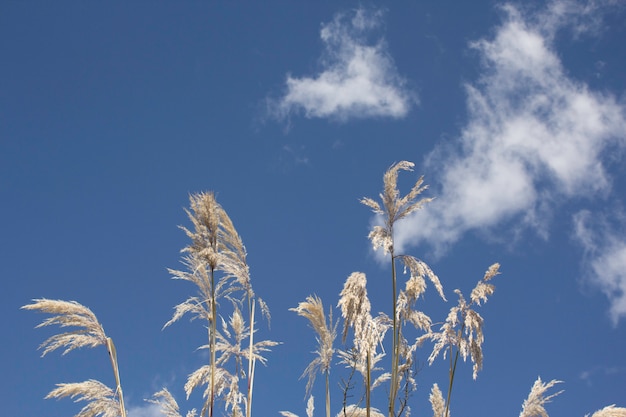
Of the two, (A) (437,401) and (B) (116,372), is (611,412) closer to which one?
(A) (437,401)

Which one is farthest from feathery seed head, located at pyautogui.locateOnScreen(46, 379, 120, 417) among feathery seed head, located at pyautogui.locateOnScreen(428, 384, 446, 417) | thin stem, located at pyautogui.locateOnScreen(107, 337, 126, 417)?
feathery seed head, located at pyautogui.locateOnScreen(428, 384, 446, 417)

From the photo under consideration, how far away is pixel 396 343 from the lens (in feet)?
13.0

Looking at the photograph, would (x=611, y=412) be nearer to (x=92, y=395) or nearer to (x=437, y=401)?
(x=437, y=401)

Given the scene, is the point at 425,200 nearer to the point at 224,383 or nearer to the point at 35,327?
the point at 224,383

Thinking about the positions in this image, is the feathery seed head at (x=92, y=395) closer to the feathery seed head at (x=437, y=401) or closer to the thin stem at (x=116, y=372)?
the thin stem at (x=116, y=372)

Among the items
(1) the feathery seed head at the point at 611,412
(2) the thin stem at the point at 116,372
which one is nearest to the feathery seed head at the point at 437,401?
(1) the feathery seed head at the point at 611,412

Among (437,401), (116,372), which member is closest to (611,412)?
(437,401)

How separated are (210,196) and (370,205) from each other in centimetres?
127

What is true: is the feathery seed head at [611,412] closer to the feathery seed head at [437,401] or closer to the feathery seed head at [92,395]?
the feathery seed head at [437,401]

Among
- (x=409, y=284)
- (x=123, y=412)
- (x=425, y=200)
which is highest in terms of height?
(x=425, y=200)

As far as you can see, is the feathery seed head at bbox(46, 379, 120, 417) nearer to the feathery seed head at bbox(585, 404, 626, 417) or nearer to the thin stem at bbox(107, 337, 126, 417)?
the thin stem at bbox(107, 337, 126, 417)

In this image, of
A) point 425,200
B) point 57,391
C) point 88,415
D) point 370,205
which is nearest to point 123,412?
point 88,415

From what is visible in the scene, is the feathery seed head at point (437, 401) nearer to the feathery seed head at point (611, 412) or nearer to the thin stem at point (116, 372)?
the feathery seed head at point (611, 412)

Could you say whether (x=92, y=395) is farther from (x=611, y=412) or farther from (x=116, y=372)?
(x=611, y=412)
